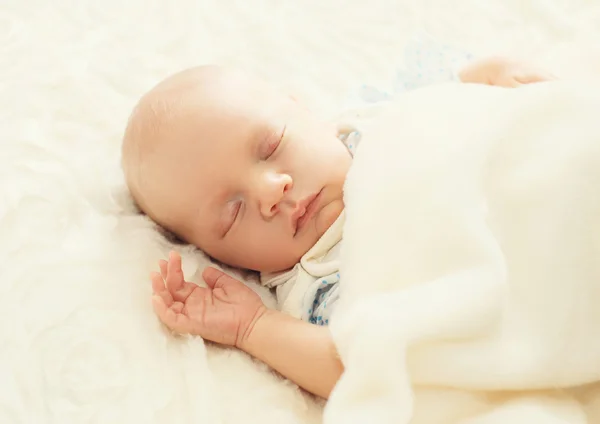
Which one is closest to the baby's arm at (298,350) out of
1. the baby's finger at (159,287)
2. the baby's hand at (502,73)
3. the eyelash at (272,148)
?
the baby's finger at (159,287)

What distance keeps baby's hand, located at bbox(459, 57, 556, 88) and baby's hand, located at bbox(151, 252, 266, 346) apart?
0.53 m

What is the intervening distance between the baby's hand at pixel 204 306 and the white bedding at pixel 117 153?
0.02m

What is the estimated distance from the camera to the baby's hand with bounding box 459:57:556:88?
105 cm

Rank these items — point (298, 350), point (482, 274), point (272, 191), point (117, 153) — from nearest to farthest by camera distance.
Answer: point (482, 274) < point (298, 350) < point (272, 191) < point (117, 153)

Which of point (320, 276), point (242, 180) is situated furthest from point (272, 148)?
point (320, 276)

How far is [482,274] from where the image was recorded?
685mm

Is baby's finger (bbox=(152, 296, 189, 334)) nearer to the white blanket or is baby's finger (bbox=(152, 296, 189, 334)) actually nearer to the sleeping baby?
the sleeping baby

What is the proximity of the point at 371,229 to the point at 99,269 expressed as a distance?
0.34 metres

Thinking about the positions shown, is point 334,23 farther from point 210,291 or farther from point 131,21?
point 210,291

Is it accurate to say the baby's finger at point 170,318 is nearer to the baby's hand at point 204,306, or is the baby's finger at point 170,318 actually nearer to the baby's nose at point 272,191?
the baby's hand at point 204,306

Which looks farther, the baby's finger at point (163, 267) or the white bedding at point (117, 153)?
the baby's finger at point (163, 267)

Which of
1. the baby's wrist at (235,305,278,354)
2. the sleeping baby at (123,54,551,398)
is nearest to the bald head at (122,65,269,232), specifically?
Result: the sleeping baby at (123,54,551,398)

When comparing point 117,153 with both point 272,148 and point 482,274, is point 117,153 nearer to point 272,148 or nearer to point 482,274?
point 272,148

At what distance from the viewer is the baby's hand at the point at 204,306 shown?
0.81 m
